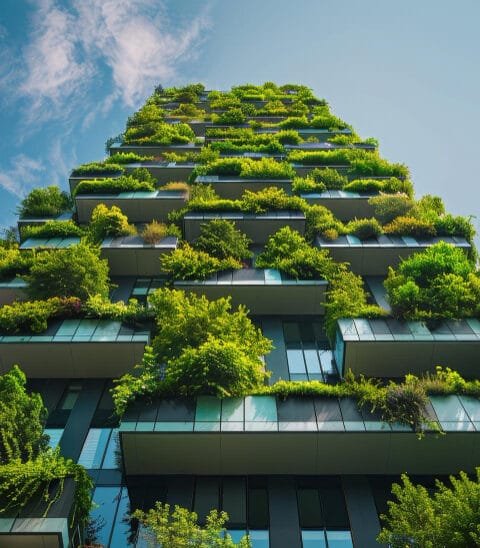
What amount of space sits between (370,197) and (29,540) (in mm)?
26023

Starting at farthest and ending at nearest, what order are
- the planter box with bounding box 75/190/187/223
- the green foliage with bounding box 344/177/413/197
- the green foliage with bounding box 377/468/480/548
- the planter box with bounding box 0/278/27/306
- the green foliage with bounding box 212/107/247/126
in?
the green foliage with bounding box 212/107/247/126 < the green foliage with bounding box 344/177/413/197 < the planter box with bounding box 75/190/187/223 < the planter box with bounding box 0/278/27/306 < the green foliage with bounding box 377/468/480/548

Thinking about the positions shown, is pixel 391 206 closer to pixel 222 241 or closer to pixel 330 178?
pixel 330 178

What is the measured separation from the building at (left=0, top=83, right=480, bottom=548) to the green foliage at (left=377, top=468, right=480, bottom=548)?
3253 mm

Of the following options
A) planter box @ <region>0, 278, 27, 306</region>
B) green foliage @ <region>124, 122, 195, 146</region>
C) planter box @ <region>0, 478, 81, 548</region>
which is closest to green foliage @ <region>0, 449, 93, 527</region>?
planter box @ <region>0, 478, 81, 548</region>

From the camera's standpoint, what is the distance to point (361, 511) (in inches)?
598

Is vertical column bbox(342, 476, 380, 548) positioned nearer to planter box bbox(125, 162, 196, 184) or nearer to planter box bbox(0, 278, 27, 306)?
planter box bbox(0, 278, 27, 306)

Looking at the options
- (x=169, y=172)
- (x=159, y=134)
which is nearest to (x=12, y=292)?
(x=169, y=172)

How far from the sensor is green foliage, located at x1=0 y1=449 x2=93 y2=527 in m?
12.8

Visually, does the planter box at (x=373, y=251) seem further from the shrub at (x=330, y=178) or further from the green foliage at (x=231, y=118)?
the green foliage at (x=231, y=118)

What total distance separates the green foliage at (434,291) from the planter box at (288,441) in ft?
15.5

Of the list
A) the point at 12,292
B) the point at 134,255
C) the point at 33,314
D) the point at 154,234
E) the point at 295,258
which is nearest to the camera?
the point at 33,314

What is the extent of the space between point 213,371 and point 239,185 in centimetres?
1905

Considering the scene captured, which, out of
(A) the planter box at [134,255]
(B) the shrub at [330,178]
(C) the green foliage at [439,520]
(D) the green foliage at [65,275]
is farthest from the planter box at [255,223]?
(C) the green foliage at [439,520]

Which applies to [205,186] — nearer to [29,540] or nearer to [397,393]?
[397,393]
